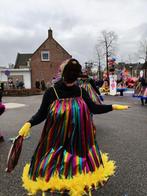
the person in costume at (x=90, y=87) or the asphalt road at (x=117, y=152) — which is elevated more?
the person in costume at (x=90, y=87)

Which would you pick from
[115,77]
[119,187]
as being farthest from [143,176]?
[115,77]

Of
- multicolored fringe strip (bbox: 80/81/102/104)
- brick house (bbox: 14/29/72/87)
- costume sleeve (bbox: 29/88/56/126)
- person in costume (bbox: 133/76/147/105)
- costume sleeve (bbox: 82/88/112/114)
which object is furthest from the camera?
brick house (bbox: 14/29/72/87)

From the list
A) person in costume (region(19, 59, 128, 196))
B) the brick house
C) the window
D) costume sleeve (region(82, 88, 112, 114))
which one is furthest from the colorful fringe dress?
the window

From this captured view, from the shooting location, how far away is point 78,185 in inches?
111

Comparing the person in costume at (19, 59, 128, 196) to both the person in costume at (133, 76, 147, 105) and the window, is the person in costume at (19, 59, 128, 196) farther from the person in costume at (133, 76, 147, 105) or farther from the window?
the window

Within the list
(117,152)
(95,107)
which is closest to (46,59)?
(117,152)

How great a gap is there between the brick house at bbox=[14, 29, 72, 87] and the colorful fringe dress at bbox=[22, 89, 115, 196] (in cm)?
3800

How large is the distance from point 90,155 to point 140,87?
12.5 metres

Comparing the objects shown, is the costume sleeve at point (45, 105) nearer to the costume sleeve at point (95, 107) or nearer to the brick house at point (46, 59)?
the costume sleeve at point (95, 107)

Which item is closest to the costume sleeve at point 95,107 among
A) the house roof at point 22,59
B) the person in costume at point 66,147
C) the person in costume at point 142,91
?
the person in costume at point 66,147

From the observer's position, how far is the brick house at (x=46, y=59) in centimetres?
4088

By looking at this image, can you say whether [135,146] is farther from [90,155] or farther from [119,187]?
[90,155]

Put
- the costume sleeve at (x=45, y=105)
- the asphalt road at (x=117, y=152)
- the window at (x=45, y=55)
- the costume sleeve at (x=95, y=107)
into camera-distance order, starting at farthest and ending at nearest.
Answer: the window at (x=45, y=55) → the asphalt road at (x=117, y=152) → the costume sleeve at (x=95, y=107) → the costume sleeve at (x=45, y=105)

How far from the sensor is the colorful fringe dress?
2898 millimetres
